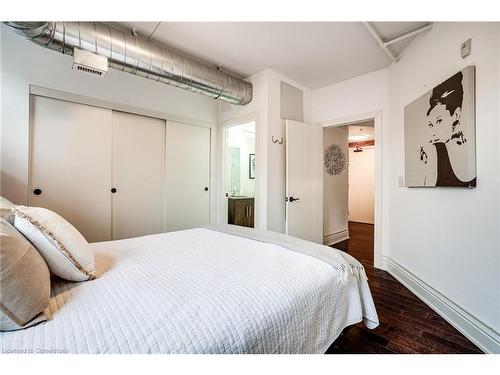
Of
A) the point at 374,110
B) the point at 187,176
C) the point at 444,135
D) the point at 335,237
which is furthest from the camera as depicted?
the point at 335,237

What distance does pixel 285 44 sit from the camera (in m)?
2.26

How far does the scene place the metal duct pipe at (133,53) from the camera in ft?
5.20

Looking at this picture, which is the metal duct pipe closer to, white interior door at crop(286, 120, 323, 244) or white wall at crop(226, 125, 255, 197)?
white interior door at crop(286, 120, 323, 244)

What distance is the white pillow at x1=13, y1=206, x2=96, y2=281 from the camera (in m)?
0.86

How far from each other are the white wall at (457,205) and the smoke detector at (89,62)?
2755mm

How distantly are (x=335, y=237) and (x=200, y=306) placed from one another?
145 inches

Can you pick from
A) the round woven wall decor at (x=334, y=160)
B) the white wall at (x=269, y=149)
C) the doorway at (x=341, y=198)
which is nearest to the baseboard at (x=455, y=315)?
the doorway at (x=341, y=198)

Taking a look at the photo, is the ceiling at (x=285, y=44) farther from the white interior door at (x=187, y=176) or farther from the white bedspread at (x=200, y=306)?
the white bedspread at (x=200, y=306)

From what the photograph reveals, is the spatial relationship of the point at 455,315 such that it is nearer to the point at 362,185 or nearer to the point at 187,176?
the point at 187,176

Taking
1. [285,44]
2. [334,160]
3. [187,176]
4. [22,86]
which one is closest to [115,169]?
[187,176]

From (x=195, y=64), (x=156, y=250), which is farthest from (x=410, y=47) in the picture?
(x=156, y=250)

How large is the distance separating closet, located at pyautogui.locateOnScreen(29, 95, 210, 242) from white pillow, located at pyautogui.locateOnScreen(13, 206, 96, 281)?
162 cm

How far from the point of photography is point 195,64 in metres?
2.34

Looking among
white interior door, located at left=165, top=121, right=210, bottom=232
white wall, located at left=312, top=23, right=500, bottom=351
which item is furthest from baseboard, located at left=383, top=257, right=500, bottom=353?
white interior door, located at left=165, top=121, right=210, bottom=232
